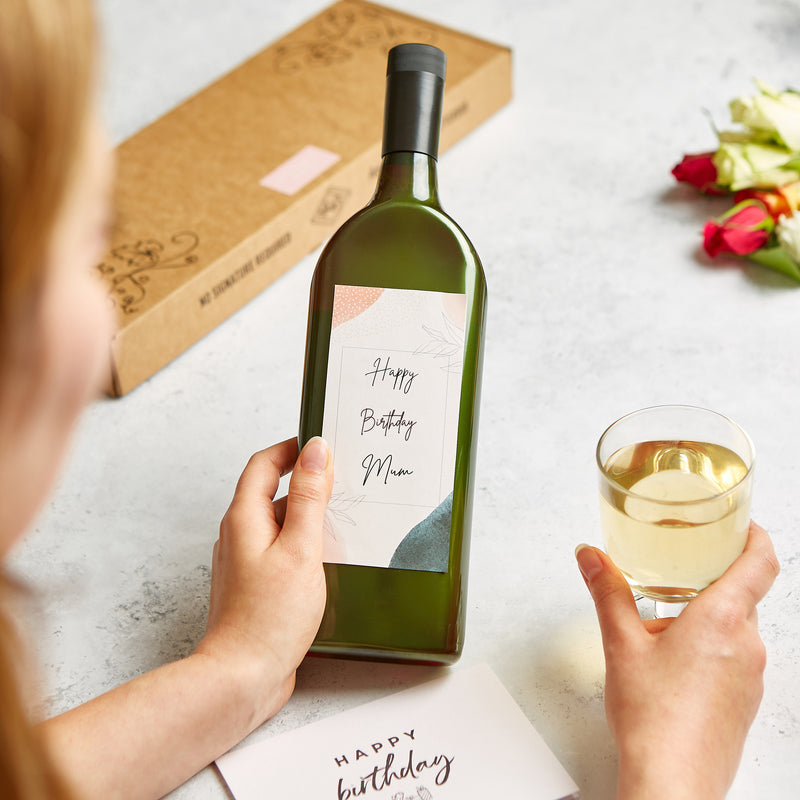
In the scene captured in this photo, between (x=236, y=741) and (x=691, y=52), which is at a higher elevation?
Answer: (x=691, y=52)

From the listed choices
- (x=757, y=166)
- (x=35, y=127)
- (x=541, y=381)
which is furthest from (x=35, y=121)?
(x=757, y=166)

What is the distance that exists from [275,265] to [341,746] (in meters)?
0.62

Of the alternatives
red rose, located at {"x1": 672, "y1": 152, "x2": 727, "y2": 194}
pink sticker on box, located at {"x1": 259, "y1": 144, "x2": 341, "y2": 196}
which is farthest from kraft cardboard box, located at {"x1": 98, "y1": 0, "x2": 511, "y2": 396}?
red rose, located at {"x1": 672, "y1": 152, "x2": 727, "y2": 194}

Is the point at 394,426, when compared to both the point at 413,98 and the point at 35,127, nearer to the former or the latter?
the point at 413,98

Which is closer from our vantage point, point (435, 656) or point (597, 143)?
point (435, 656)

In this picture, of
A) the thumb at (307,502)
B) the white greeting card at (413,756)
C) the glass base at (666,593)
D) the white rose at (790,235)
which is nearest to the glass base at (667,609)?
the glass base at (666,593)

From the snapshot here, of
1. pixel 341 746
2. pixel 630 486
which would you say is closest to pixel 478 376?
pixel 630 486

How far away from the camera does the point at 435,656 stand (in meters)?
0.69

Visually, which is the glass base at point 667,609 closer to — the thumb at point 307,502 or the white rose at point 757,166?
the thumb at point 307,502

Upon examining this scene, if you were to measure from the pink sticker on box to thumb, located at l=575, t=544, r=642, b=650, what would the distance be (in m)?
0.62

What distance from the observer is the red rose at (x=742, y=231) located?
1.07 metres

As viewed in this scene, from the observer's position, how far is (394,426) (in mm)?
690

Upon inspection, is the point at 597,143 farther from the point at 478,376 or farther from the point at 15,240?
the point at 15,240

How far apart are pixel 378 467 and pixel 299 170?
22.6 inches
